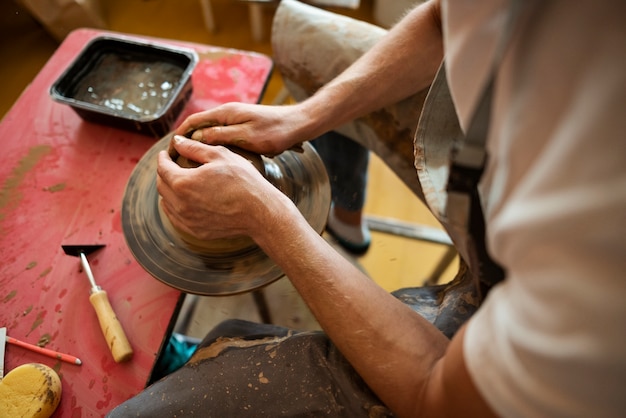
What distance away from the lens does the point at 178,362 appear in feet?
3.98

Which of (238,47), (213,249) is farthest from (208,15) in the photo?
(213,249)

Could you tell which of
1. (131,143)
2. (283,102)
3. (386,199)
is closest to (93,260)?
(131,143)

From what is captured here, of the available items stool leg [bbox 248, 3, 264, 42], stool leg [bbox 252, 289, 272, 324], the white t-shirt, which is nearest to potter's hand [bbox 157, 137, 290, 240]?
the white t-shirt

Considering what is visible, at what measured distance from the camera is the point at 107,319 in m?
0.91

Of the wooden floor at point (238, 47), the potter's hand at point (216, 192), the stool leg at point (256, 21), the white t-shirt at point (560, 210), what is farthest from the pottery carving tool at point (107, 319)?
the stool leg at point (256, 21)

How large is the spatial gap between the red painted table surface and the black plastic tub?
66 mm

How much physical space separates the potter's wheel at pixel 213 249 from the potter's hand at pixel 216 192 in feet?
0.25

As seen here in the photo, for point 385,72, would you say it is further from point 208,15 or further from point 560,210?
point 208,15

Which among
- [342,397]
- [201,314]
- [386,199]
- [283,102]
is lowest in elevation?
[201,314]

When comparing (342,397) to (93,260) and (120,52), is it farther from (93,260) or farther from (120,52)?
(120,52)

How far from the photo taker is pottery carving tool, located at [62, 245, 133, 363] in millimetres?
882

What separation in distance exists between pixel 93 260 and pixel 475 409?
89cm

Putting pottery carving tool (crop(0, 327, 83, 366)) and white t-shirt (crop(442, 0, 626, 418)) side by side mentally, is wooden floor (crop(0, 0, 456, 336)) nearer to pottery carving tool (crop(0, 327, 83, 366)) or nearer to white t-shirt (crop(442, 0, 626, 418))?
pottery carving tool (crop(0, 327, 83, 366))

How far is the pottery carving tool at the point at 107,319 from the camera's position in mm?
882
